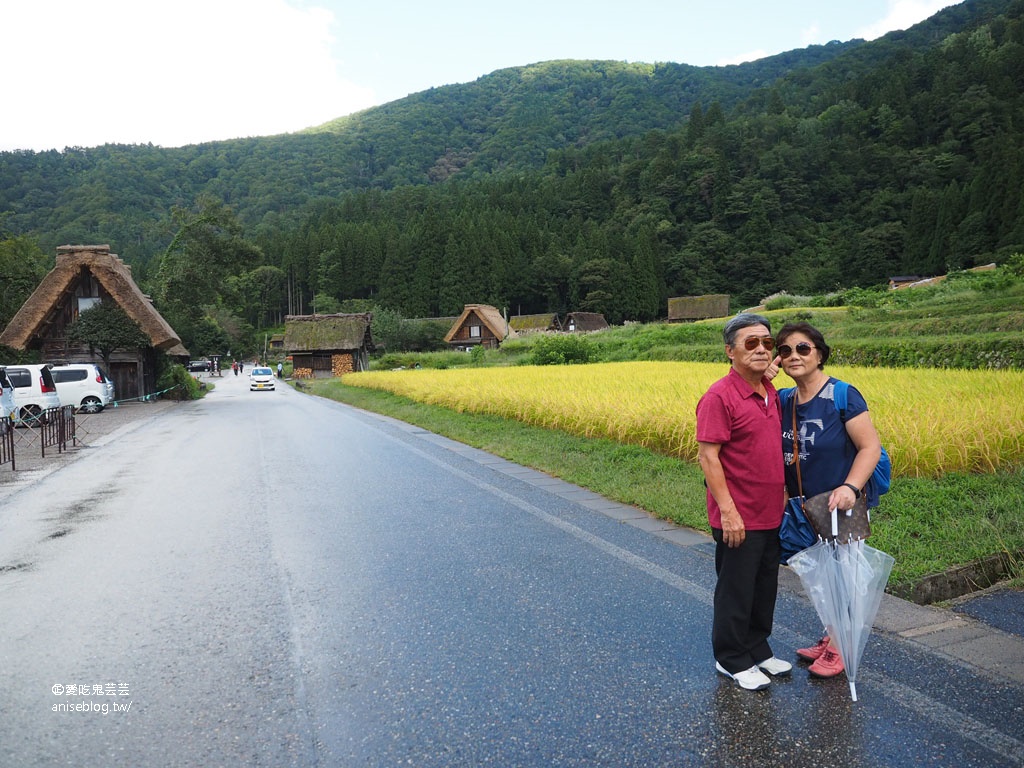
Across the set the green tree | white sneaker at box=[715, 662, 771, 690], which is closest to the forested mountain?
the green tree

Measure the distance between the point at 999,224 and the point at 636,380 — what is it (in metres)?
46.3

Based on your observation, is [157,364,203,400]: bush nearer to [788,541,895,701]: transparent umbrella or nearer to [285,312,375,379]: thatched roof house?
[285,312,375,379]: thatched roof house

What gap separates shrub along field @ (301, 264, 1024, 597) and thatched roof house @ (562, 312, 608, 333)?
41699mm

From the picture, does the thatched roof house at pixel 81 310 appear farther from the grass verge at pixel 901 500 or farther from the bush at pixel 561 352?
the grass verge at pixel 901 500

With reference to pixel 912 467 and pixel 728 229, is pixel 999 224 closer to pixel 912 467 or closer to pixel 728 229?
pixel 728 229

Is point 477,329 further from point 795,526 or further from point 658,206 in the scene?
point 795,526

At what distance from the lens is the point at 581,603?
363cm

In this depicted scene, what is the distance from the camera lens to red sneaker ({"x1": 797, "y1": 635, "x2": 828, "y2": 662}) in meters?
2.88

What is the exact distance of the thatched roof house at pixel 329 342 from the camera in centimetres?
4631

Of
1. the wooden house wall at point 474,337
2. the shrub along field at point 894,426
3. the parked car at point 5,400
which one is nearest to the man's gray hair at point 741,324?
the shrub along field at point 894,426

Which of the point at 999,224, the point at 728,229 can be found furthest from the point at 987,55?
the point at 999,224

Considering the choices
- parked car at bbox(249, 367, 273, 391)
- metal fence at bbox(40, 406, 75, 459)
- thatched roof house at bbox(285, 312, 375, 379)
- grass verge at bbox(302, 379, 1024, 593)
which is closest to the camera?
grass verge at bbox(302, 379, 1024, 593)

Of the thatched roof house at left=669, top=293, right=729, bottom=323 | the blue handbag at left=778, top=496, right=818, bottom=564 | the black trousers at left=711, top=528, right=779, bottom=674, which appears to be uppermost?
the thatched roof house at left=669, top=293, right=729, bottom=323

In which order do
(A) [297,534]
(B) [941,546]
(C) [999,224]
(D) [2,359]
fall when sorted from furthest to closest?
(C) [999,224] < (D) [2,359] < (A) [297,534] < (B) [941,546]
